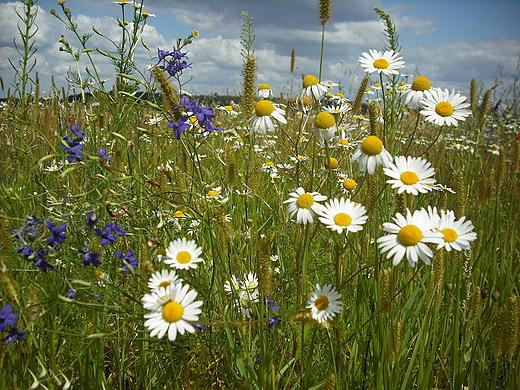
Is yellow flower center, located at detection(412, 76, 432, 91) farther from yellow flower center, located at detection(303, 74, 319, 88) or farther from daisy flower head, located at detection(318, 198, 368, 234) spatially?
daisy flower head, located at detection(318, 198, 368, 234)

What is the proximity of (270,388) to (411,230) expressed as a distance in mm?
789

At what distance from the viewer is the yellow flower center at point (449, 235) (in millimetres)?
1228

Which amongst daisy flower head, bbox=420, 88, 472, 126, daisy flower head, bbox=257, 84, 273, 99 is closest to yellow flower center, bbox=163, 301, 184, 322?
daisy flower head, bbox=420, 88, 472, 126

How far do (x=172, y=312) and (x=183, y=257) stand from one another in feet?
0.88

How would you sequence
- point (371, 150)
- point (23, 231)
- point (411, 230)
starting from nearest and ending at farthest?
point (411, 230) < point (23, 231) < point (371, 150)

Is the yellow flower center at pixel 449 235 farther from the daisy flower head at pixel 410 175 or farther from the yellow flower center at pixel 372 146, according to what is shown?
the yellow flower center at pixel 372 146

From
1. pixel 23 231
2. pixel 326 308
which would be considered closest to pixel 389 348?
pixel 326 308

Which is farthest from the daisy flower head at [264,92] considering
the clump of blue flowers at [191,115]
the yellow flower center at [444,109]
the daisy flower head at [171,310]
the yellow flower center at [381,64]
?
the daisy flower head at [171,310]

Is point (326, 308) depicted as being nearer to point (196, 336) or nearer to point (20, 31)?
point (196, 336)

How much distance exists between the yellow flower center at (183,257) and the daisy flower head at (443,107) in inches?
44.7

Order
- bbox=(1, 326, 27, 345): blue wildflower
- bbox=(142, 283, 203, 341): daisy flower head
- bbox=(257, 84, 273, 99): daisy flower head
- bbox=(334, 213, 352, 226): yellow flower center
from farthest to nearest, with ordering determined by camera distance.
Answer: bbox=(257, 84, 273, 99): daisy flower head
bbox=(334, 213, 352, 226): yellow flower center
bbox=(1, 326, 27, 345): blue wildflower
bbox=(142, 283, 203, 341): daisy flower head

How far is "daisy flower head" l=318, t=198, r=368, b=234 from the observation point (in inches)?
51.0

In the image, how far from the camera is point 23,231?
1323 millimetres

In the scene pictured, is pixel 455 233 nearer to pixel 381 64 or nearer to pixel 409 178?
pixel 409 178
